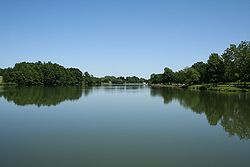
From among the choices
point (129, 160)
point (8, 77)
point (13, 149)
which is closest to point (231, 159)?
point (129, 160)

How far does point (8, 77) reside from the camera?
11819 cm

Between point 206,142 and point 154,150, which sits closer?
point 154,150

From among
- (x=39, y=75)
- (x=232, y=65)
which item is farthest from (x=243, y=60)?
(x=39, y=75)

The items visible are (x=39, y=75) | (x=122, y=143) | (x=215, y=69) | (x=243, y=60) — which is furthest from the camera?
(x=39, y=75)

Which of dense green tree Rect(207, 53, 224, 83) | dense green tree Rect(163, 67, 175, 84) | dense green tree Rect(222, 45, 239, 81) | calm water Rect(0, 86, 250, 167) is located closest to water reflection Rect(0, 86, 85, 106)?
calm water Rect(0, 86, 250, 167)

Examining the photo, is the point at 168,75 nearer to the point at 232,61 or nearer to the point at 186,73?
the point at 186,73

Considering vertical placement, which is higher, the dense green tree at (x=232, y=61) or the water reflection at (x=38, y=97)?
the dense green tree at (x=232, y=61)

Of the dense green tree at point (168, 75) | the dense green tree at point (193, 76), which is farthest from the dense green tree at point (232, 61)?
the dense green tree at point (168, 75)

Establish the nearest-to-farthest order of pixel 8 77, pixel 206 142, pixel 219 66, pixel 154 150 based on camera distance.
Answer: pixel 154 150
pixel 206 142
pixel 219 66
pixel 8 77

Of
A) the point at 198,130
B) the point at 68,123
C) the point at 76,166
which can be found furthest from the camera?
the point at 68,123

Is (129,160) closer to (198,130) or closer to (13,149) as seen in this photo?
(13,149)

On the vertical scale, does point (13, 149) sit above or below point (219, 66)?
below

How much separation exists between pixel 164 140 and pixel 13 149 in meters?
6.81

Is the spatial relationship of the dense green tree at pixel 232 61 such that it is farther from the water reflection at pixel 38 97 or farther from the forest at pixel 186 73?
the water reflection at pixel 38 97
